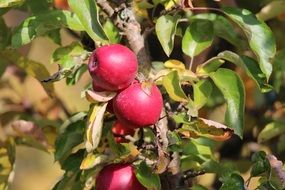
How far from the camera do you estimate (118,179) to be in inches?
50.1

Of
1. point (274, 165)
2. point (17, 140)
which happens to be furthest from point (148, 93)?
point (17, 140)

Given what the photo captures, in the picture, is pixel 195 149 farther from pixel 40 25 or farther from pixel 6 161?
pixel 6 161

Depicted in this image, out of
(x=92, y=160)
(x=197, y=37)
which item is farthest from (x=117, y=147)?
(x=197, y=37)

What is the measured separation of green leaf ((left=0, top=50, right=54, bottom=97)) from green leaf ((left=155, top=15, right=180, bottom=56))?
1.36 ft

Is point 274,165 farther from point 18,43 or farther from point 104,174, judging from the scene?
point 18,43

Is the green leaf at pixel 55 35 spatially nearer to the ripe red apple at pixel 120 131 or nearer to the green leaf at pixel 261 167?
the ripe red apple at pixel 120 131

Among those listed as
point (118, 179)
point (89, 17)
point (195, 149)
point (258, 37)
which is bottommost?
point (195, 149)

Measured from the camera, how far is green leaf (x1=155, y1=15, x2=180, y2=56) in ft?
4.24

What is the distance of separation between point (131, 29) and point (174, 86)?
0.15 m

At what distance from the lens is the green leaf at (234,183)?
126 cm

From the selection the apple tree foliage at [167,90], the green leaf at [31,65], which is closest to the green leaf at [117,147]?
the apple tree foliage at [167,90]

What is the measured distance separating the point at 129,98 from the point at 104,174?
17 centimetres

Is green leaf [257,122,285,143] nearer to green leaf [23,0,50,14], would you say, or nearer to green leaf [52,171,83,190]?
green leaf [52,171,83,190]

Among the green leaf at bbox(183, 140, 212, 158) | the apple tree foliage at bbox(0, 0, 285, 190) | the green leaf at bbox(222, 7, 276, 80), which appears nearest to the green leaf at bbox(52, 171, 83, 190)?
the apple tree foliage at bbox(0, 0, 285, 190)
